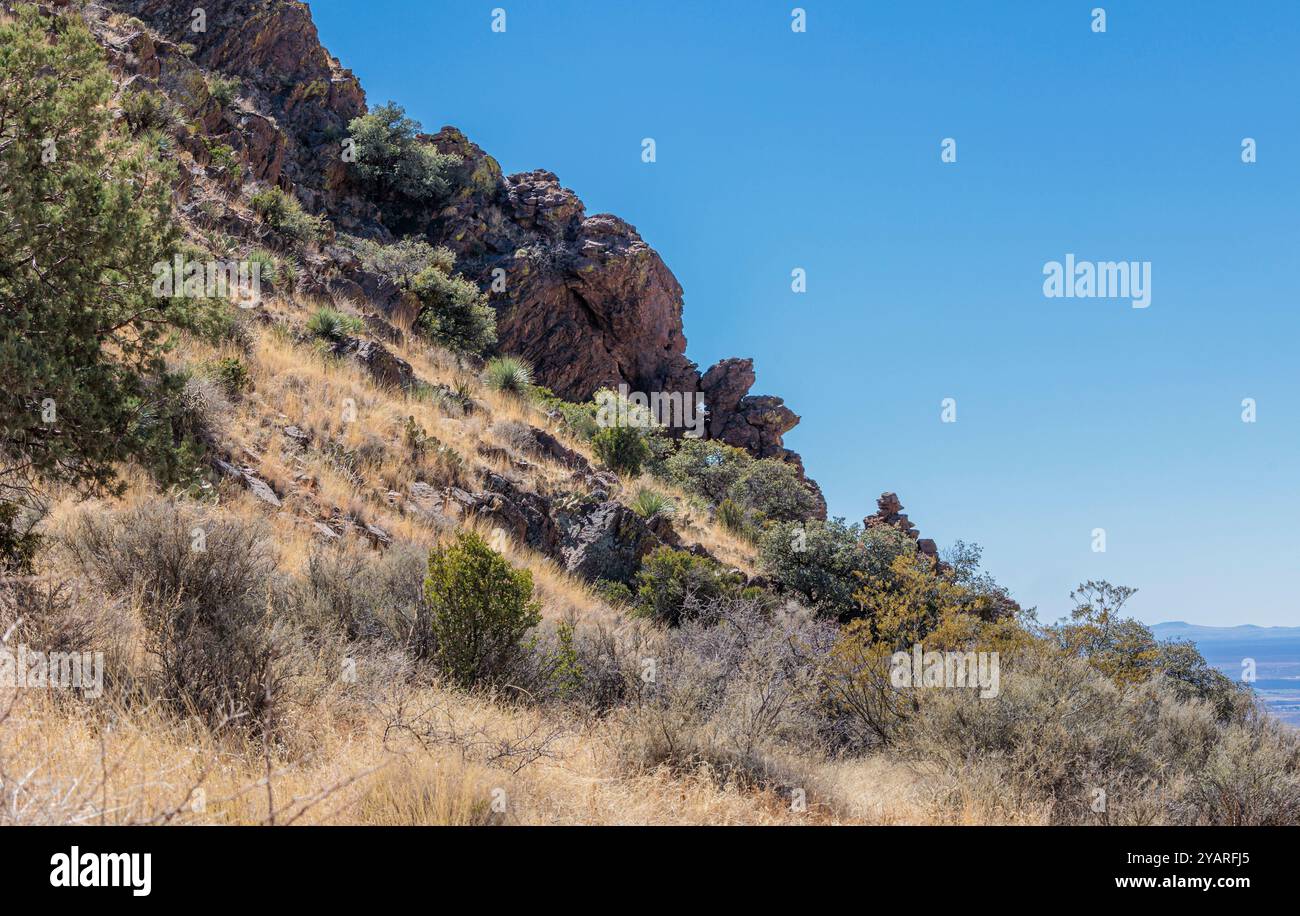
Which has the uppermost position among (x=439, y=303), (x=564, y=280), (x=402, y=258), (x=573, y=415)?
(x=564, y=280)

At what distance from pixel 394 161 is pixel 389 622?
2397cm

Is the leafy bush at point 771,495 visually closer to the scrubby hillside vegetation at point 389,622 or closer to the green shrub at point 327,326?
the scrubby hillside vegetation at point 389,622

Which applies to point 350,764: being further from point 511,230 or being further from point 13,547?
point 511,230

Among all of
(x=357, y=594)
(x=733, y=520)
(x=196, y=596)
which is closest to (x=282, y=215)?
(x=733, y=520)

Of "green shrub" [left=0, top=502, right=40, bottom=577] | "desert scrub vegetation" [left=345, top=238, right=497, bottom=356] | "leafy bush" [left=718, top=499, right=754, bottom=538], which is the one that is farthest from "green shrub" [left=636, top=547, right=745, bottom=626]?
"desert scrub vegetation" [left=345, top=238, right=497, bottom=356]

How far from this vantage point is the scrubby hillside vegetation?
13.0ft

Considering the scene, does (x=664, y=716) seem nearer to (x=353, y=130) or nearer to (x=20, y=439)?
(x=20, y=439)

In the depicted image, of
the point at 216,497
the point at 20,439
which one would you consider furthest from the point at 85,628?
the point at 216,497

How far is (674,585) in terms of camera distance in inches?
414

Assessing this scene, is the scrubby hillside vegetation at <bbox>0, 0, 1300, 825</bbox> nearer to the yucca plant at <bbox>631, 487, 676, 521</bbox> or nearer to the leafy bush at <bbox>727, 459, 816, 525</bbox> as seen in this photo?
the yucca plant at <bbox>631, 487, 676, 521</bbox>

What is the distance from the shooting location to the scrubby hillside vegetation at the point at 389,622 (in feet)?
13.0
